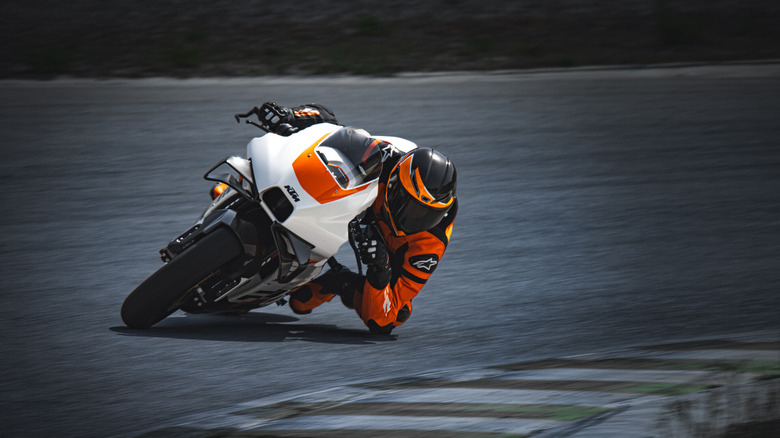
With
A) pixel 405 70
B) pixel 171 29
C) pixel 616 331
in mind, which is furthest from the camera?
pixel 171 29

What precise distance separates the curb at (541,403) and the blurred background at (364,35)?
A: 9.07m

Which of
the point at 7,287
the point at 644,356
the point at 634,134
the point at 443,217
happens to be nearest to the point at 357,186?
the point at 443,217

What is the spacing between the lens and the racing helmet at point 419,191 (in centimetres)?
505

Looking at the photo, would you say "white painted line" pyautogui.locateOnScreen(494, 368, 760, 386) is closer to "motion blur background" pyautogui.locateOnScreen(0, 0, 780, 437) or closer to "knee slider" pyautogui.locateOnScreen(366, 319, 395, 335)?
"motion blur background" pyautogui.locateOnScreen(0, 0, 780, 437)

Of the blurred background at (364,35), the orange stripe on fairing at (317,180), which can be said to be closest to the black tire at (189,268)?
the orange stripe on fairing at (317,180)

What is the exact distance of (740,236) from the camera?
316 inches

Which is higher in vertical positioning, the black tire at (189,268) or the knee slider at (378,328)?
the black tire at (189,268)

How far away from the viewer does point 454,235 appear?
805cm

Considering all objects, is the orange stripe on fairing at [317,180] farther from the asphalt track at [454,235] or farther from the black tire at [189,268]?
the asphalt track at [454,235]

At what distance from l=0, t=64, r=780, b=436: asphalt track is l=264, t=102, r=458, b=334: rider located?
0.74ft

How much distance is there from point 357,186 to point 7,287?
2.89 metres

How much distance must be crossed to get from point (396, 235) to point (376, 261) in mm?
236

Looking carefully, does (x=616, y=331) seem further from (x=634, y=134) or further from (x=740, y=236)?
(x=634, y=134)

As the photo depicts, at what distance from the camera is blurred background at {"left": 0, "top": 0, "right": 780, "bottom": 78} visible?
1370cm
